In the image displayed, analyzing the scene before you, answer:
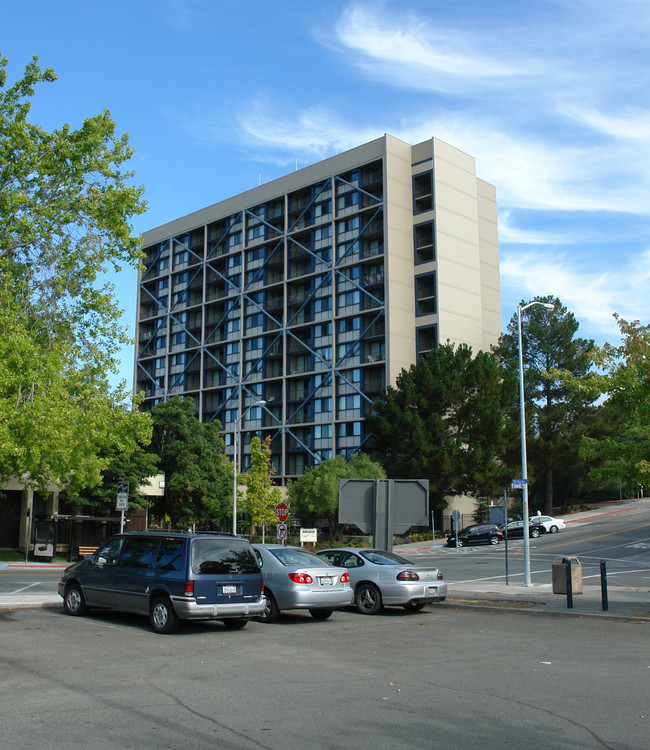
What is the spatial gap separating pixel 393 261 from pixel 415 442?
18359 mm

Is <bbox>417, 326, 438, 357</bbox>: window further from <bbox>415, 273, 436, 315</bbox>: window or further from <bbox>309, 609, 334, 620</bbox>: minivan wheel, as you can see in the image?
<bbox>309, 609, 334, 620</bbox>: minivan wheel

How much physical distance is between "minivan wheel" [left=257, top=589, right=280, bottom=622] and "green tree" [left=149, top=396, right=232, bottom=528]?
3311cm

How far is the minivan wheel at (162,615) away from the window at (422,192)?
198 ft

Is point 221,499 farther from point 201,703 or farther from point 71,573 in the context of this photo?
point 201,703

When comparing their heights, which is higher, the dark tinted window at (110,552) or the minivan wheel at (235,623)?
the dark tinted window at (110,552)

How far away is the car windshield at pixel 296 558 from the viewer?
14930 millimetres

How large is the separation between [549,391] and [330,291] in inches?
846

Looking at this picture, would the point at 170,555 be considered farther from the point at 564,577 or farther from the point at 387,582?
the point at 564,577

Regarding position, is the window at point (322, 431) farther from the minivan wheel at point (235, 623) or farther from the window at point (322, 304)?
the minivan wheel at point (235, 623)

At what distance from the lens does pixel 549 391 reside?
6362 centimetres

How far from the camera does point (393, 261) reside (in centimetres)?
6650

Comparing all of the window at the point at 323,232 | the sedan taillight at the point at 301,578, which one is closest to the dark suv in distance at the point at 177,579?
the sedan taillight at the point at 301,578

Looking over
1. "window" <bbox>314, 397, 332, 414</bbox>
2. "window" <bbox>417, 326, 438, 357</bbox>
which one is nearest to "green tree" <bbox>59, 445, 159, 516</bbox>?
"window" <bbox>314, 397, 332, 414</bbox>

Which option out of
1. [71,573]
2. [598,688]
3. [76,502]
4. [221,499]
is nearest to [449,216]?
[221,499]
